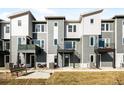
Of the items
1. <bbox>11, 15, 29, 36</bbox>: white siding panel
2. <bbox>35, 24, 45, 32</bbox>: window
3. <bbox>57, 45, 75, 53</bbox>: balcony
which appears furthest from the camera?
<bbox>35, 24, 45, 32</bbox>: window

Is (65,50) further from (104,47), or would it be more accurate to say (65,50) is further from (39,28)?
(104,47)

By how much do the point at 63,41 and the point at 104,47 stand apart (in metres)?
4.89

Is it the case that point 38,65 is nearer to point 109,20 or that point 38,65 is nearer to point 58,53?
point 58,53

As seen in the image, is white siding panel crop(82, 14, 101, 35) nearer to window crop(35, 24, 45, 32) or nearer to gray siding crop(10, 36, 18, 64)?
window crop(35, 24, 45, 32)

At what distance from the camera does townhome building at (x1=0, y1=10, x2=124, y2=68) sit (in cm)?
3469

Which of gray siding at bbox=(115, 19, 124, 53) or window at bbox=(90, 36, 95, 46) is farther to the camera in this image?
gray siding at bbox=(115, 19, 124, 53)

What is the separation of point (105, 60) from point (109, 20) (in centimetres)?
457

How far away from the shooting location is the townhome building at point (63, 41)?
34688 mm

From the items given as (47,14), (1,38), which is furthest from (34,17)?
(1,38)

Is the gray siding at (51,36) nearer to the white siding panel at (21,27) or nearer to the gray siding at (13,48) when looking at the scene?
the white siding panel at (21,27)

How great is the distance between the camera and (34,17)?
124ft

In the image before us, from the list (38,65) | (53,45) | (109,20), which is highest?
→ (109,20)

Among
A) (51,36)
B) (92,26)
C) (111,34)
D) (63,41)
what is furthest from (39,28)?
(111,34)

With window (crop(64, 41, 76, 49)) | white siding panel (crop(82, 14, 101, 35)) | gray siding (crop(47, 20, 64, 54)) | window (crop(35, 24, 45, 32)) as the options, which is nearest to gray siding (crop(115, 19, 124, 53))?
white siding panel (crop(82, 14, 101, 35))
